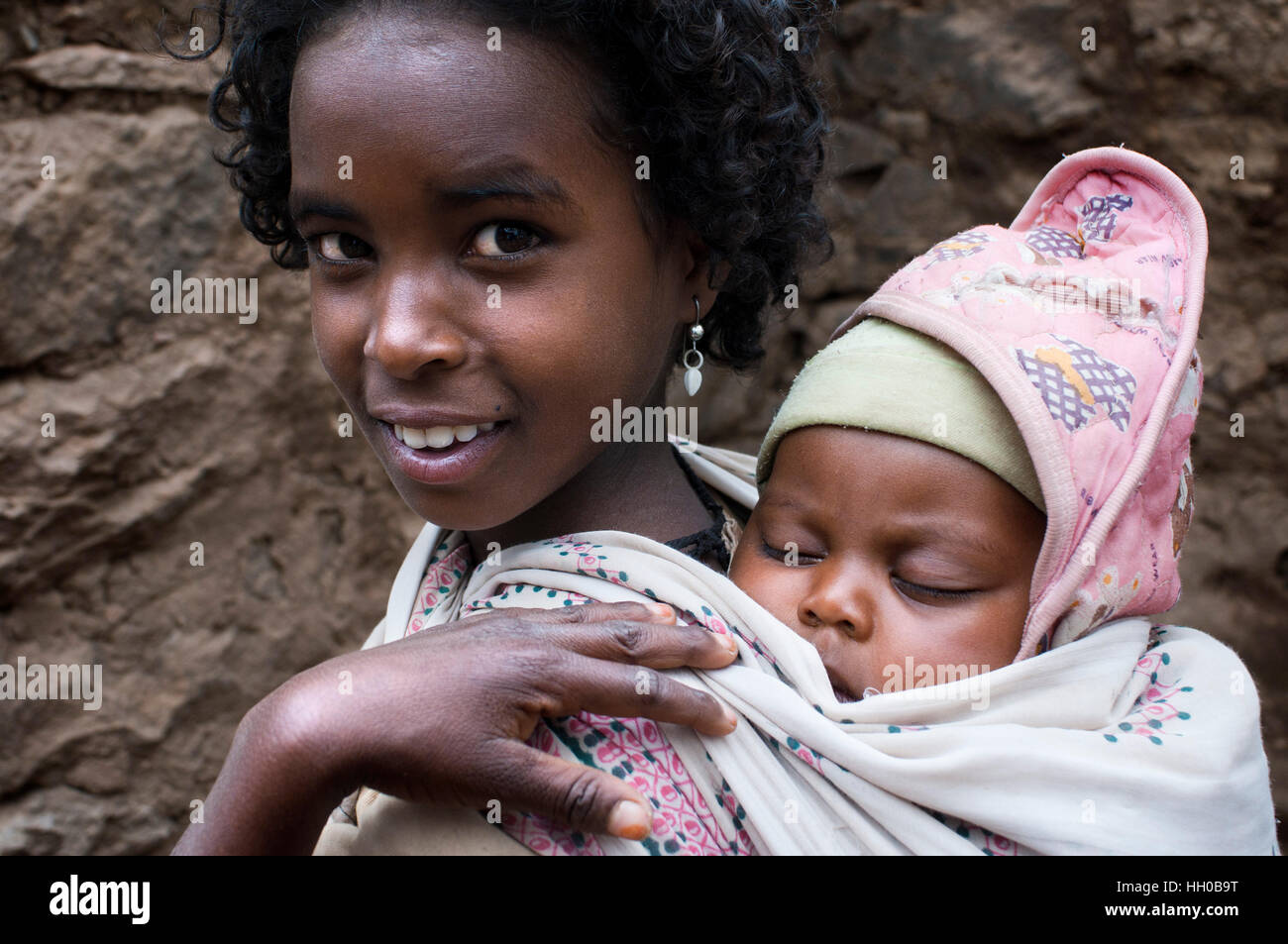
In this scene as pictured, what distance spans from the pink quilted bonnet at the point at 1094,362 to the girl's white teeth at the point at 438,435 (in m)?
0.65

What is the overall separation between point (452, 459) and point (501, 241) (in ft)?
0.94

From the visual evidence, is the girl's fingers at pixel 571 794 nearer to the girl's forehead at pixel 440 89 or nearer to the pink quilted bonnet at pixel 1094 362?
the pink quilted bonnet at pixel 1094 362

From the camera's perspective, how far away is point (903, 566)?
155 cm

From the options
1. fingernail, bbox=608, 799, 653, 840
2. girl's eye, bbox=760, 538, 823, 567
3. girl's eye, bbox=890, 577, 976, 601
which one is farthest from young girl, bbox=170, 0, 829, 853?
girl's eye, bbox=890, 577, 976, 601

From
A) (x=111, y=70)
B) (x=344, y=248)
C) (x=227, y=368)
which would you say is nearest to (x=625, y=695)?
(x=344, y=248)

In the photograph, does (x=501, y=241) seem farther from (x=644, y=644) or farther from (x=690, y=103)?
(x=644, y=644)

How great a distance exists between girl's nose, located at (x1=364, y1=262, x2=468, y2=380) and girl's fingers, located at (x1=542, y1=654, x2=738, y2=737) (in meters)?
0.41

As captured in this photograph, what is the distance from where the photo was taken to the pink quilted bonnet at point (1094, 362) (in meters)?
1.52

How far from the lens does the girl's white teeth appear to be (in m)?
1.50

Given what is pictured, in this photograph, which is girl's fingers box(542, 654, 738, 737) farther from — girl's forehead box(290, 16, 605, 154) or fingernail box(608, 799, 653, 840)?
girl's forehead box(290, 16, 605, 154)

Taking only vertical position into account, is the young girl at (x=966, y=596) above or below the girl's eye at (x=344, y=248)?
below

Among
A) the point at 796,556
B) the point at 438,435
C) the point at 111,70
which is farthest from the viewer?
the point at 111,70

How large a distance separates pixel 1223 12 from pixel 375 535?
280 centimetres

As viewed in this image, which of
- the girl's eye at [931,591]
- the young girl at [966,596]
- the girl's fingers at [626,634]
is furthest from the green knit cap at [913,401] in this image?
the girl's fingers at [626,634]
